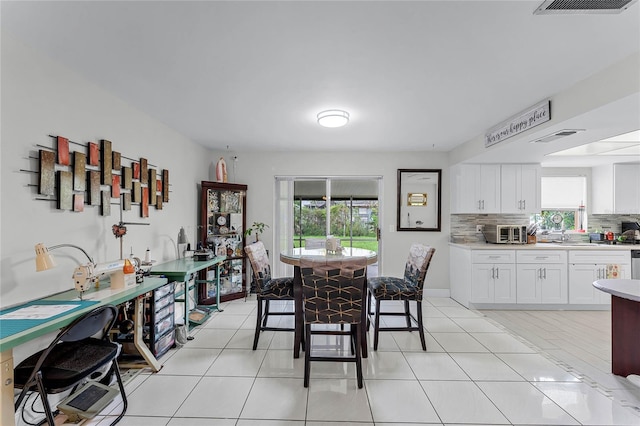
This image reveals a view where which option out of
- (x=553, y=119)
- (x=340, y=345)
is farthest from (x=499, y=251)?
(x=340, y=345)

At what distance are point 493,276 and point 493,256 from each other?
11.3 inches

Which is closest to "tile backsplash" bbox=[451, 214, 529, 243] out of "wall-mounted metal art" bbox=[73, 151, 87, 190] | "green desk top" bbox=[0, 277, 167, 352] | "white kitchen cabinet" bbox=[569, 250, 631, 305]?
"white kitchen cabinet" bbox=[569, 250, 631, 305]

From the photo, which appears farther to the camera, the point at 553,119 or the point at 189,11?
the point at 553,119

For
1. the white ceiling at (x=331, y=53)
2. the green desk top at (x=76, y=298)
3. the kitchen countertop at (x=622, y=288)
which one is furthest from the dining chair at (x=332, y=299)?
the kitchen countertop at (x=622, y=288)

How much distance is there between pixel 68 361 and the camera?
1.85m

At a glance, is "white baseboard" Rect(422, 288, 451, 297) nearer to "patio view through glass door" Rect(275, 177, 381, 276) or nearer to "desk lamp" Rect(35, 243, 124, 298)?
"patio view through glass door" Rect(275, 177, 381, 276)

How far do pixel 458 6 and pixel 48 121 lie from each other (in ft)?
8.93

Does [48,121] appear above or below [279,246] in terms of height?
above

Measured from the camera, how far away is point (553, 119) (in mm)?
2795

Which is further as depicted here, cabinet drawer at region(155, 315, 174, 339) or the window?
the window

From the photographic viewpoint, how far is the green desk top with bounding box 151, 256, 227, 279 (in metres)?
3.16

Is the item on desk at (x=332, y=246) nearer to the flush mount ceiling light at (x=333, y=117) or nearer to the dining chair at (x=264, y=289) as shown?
the dining chair at (x=264, y=289)

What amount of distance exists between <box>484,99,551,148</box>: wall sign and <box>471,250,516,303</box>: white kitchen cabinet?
1.61 metres

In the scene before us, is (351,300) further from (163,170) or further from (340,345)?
(163,170)
